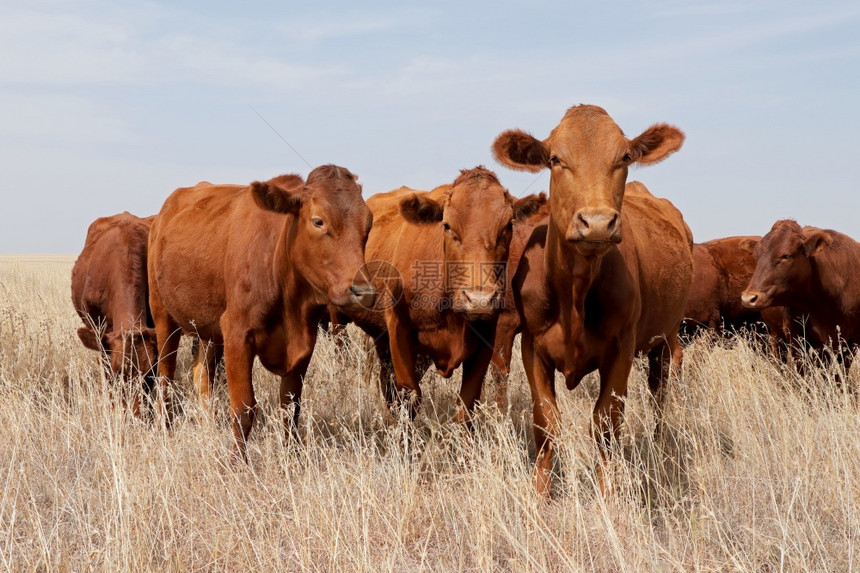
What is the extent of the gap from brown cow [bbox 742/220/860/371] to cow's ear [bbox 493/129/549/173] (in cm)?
472

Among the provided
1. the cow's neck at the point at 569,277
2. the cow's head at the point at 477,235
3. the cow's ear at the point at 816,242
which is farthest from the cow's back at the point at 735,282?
the cow's neck at the point at 569,277

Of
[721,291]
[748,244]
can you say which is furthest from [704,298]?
[748,244]

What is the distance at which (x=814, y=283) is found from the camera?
9.08m

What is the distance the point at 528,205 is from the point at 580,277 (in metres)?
1.25

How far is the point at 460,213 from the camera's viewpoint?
18.9ft

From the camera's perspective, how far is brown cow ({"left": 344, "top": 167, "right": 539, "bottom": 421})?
5.54m

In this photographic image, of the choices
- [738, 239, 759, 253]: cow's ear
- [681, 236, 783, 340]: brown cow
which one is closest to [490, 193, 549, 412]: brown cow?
[681, 236, 783, 340]: brown cow

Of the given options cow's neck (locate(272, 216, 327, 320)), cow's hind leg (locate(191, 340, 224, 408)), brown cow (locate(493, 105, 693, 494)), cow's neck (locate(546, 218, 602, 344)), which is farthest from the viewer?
cow's hind leg (locate(191, 340, 224, 408))

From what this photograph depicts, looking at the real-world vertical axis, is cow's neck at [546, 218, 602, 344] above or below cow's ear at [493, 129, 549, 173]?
below

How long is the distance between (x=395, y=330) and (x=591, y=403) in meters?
2.51

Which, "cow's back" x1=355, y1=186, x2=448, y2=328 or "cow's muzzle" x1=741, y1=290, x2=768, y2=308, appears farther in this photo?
"cow's muzzle" x1=741, y1=290, x2=768, y2=308

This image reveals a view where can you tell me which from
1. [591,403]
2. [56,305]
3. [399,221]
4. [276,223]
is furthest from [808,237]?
[56,305]

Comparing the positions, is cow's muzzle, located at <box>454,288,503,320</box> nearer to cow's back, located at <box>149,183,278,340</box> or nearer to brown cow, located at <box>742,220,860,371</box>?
cow's back, located at <box>149,183,278,340</box>

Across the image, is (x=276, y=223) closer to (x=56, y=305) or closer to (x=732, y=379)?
(x=732, y=379)
